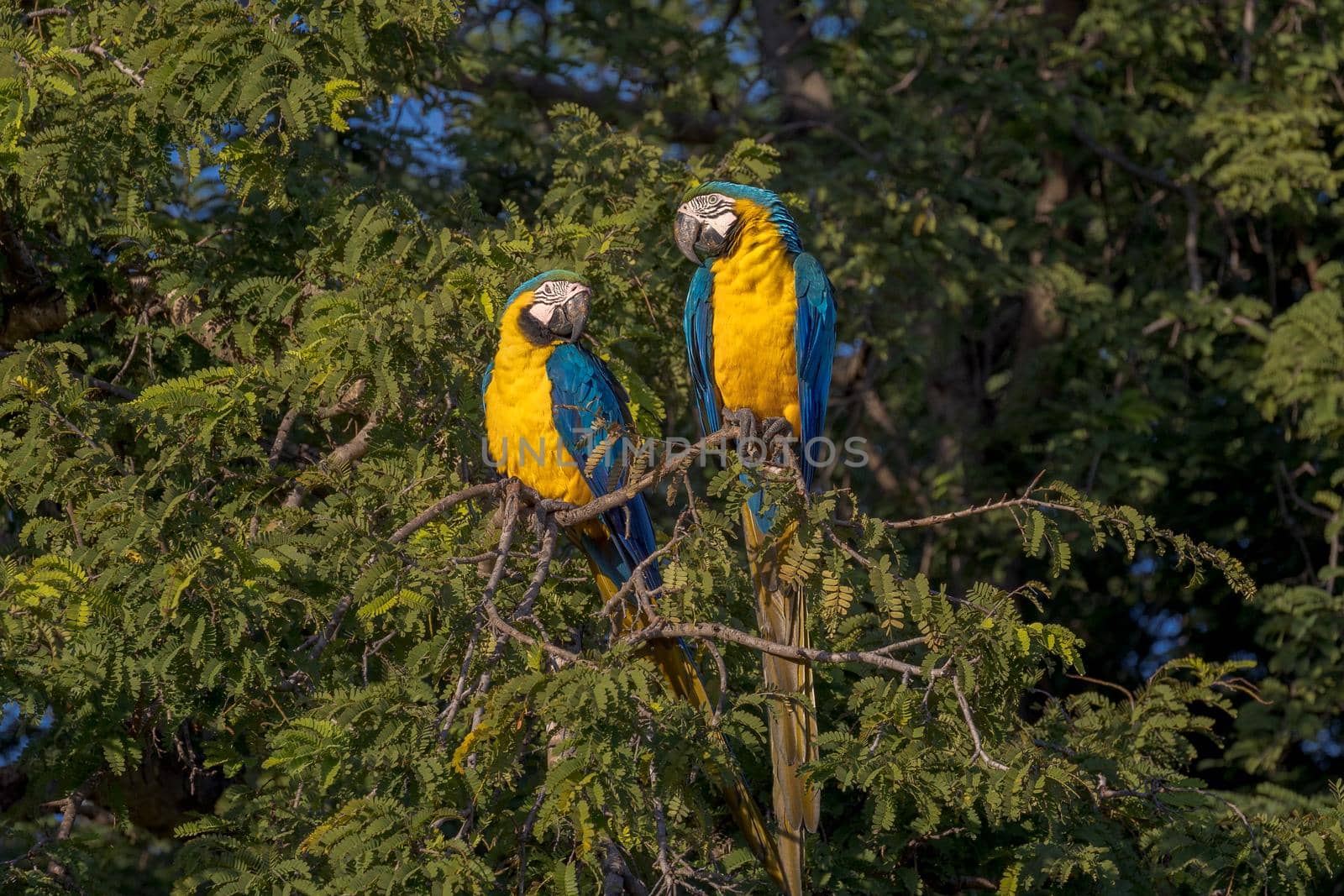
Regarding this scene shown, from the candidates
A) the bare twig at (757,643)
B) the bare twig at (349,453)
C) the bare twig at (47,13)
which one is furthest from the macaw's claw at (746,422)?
the bare twig at (47,13)

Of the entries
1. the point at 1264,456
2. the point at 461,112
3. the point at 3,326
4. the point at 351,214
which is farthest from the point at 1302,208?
the point at 3,326

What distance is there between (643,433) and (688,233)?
649mm

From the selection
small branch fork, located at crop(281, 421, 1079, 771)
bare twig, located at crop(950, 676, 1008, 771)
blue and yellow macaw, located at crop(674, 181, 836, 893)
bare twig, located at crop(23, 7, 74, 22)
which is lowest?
bare twig, located at crop(950, 676, 1008, 771)

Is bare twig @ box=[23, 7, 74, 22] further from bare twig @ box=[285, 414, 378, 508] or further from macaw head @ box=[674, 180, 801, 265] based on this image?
macaw head @ box=[674, 180, 801, 265]

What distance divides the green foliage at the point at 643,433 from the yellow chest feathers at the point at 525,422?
14 centimetres

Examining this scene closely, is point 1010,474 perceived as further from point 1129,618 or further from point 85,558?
point 85,558

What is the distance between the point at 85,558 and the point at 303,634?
810 millimetres

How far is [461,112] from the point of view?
6590mm

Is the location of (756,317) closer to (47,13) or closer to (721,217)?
(721,217)

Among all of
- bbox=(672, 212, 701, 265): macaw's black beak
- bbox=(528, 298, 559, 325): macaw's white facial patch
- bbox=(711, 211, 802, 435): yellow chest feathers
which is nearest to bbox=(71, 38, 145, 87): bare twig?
bbox=(528, 298, 559, 325): macaw's white facial patch

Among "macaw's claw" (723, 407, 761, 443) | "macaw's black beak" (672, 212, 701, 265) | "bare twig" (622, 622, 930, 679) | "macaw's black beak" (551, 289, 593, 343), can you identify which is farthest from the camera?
"macaw's black beak" (672, 212, 701, 265)

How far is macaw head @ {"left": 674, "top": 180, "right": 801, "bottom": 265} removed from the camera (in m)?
4.20

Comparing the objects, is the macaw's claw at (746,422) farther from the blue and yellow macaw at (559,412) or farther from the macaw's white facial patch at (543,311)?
the macaw's white facial patch at (543,311)

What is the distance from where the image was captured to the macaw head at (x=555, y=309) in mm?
4109
